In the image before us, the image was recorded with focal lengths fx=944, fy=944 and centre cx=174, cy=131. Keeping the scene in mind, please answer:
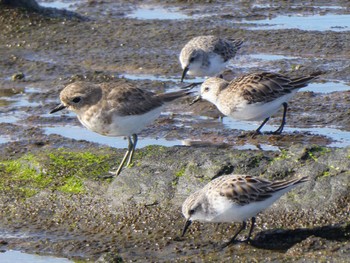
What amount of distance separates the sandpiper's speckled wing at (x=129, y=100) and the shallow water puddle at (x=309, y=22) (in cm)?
649

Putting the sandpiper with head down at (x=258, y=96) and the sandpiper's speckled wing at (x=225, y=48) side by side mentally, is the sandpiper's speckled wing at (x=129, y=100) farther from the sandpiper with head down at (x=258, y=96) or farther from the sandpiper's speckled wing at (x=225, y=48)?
the sandpiper's speckled wing at (x=225, y=48)

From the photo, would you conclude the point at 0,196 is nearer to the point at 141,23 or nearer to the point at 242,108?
the point at 242,108

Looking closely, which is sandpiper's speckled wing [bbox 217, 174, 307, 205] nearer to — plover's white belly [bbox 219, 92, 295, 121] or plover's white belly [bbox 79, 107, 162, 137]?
plover's white belly [bbox 79, 107, 162, 137]

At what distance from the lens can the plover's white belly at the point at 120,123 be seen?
363 inches

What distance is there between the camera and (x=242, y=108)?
1056 cm

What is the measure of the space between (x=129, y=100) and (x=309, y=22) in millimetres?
7330

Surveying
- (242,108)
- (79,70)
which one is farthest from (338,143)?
(79,70)

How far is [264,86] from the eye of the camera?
10.6 meters

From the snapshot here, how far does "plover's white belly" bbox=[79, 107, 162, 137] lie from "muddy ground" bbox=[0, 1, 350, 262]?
1.13ft

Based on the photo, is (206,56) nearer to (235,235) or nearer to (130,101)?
(130,101)

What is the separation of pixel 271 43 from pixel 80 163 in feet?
19.9

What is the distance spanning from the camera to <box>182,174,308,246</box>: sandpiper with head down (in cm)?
745

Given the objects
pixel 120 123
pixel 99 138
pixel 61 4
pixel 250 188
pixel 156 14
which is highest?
pixel 250 188

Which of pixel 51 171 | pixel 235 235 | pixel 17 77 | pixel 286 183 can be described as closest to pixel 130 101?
pixel 51 171
